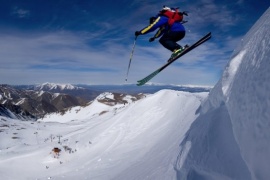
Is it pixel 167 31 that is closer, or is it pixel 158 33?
pixel 167 31

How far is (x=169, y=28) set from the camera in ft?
39.8

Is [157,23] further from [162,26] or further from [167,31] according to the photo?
[167,31]

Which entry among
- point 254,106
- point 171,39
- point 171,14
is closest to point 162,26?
point 171,14

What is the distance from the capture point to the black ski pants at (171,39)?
485 inches

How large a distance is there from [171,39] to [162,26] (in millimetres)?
903

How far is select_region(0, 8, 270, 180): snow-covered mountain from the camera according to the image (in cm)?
524

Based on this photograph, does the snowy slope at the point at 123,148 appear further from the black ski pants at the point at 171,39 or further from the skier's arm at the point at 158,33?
the skier's arm at the point at 158,33

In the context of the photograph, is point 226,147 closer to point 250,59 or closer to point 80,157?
point 250,59

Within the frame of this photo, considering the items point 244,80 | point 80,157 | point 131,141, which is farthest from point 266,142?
point 80,157

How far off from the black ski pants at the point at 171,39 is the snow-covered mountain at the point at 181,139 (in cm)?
310

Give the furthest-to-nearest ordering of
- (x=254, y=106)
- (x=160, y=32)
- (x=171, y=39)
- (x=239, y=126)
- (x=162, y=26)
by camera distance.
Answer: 1. (x=171, y=39)
2. (x=160, y=32)
3. (x=162, y=26)
4. (x=239, y=126)
5. (x=254, y=106)

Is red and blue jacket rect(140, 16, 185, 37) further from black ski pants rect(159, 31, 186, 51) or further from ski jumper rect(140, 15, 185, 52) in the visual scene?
black ski pants rect(159, 31, 186, 51)

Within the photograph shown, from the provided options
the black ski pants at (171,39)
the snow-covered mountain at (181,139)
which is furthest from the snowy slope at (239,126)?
the black ski pants at (171,39)

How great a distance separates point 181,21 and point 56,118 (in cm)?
9874
